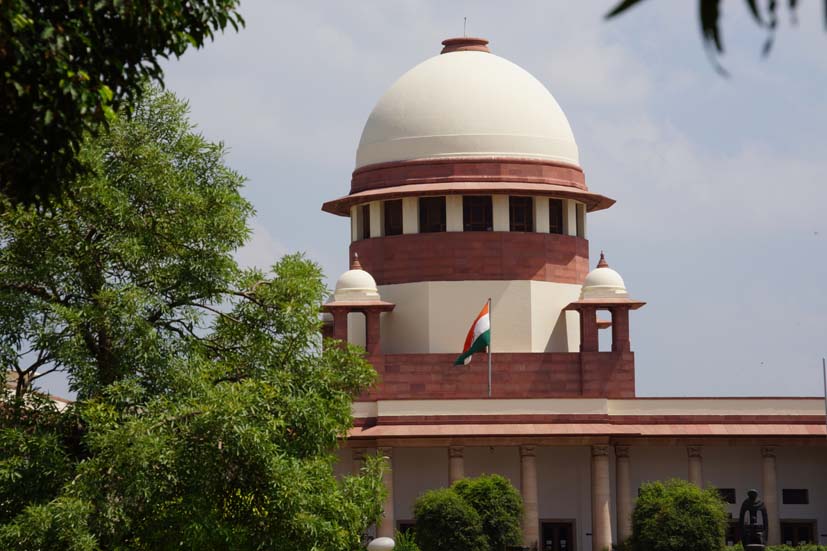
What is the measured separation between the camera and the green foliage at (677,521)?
1693 inches

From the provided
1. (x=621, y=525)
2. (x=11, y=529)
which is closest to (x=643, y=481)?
(x=621, y=525)

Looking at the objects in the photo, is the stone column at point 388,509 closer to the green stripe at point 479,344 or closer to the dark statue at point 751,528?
the green stripe at point 479,344

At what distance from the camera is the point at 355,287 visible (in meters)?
51.3

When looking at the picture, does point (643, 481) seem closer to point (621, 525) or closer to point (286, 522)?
point (621, 525)

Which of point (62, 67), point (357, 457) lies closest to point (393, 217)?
point (357, 457)

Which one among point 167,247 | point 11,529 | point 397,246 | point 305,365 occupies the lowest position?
point 11,529

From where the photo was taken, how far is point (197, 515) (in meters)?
25.2

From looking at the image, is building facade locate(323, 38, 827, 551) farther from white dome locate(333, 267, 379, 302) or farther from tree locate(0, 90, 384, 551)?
tree locate(0, 90, 384, 551)

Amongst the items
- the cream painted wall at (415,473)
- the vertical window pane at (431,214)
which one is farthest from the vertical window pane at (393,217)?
the cream painted wall at (415,473)

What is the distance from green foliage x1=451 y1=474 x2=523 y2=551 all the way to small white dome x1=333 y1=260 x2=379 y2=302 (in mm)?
7906

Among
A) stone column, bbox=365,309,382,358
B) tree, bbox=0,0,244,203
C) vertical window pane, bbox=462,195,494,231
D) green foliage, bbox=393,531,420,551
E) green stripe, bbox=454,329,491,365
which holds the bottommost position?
green foliage, bbox=393,531,420,551

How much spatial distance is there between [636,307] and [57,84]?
3844 centimetres

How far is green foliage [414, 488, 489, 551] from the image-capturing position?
43062 mm

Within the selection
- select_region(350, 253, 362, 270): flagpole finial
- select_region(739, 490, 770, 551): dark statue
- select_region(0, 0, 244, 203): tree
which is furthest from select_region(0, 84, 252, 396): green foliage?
select_region(350, 253, 362, 270): flagpole finial
